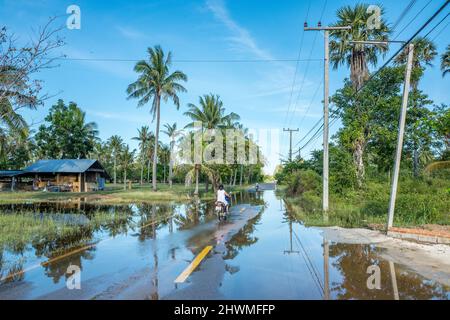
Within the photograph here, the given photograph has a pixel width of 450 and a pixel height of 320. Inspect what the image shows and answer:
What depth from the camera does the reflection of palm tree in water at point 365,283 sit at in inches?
210

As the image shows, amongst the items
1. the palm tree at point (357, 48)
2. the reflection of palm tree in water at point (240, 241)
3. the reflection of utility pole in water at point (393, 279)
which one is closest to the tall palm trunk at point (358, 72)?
the palm tree at point (357, 48)

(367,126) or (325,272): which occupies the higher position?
(367,126)

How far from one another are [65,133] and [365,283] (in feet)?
189

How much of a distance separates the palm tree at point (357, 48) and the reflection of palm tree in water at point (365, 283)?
18.1 m

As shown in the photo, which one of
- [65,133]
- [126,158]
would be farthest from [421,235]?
A: [126,158]

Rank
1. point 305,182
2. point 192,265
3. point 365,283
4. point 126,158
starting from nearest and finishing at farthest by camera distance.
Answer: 1. point 365,283
2. point 192,265
3. point 305,182
4. point 126,158

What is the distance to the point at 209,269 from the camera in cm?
689

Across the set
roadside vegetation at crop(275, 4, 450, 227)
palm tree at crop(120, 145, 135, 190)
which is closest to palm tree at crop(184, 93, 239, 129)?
roadside vegetation at crop(275, 4, 450, 227)

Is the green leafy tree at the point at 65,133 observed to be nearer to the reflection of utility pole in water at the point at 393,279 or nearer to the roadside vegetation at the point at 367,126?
the roadside vegetation at the point at 367,126

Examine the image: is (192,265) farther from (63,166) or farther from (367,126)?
(63,166)

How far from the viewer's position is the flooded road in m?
5.45

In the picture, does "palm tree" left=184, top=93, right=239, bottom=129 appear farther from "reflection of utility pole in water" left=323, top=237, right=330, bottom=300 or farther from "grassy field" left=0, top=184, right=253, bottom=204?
"reflection of utility pole in water" left=323, top=237, right=330, bottom=300

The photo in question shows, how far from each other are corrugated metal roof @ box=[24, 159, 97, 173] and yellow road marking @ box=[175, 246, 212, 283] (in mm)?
37269
